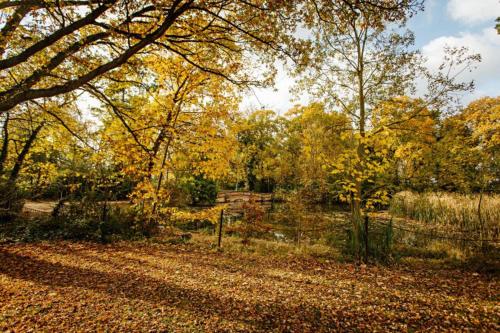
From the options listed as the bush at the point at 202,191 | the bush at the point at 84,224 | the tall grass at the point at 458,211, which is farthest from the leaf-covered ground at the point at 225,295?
the bush at the point at 202,191

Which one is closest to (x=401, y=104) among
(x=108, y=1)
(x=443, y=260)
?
(x=443, y=260)

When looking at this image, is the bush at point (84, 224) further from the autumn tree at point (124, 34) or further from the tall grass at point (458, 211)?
the tall grass at point (458, 211)

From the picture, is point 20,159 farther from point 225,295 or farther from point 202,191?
point 202,191

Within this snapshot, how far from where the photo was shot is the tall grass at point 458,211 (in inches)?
326

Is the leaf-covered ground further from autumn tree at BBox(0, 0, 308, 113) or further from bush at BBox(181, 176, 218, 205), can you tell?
bush at BBox(181, 176, 218, 205)

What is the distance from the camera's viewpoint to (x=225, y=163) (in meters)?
8.36

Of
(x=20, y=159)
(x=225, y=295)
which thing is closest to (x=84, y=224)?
(x=20, y=159)

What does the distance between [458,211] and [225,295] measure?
9.72m

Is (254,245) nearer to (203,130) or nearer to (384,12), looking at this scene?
(203,130)

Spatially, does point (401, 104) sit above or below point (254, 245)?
above

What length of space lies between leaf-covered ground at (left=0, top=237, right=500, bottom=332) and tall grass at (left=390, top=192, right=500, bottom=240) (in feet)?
10.1

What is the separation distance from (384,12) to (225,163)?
5665 millimetres

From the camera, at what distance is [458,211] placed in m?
9.73

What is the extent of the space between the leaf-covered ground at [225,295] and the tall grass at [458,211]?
3082 mm
